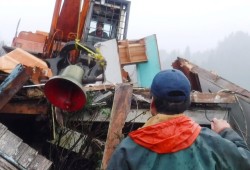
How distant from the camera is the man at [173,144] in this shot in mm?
2541

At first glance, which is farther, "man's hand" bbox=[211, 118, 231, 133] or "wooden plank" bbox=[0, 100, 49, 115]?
"wooden plank" bbox=[0, 100, 49, 115]

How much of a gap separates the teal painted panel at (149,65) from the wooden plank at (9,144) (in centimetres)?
515

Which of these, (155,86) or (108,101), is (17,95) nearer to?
(108,101)

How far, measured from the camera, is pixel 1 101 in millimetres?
4801

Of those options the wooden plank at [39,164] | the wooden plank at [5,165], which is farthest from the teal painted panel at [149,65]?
the wooden plank at [5,165]

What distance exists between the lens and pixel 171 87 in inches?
105

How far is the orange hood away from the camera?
99.5 inches

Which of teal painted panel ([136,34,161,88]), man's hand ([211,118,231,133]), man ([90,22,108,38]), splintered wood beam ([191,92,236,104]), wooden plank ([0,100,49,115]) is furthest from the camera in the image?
man ([90,22,108,38])

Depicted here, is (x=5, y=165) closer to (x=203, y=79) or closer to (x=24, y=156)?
(x=24, y=156)

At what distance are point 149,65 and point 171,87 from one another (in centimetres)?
681

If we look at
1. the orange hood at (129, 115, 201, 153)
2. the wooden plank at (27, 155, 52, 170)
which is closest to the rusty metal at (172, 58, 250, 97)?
the wooden plank at (27, 155, 52, 170)

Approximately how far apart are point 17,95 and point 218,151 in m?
3.41

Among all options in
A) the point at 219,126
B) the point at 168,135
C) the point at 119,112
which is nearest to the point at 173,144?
the point at 168,135

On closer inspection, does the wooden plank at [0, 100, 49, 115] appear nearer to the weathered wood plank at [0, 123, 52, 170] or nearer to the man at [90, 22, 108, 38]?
the weathered wood plank at [0, 123, 52, 170]
